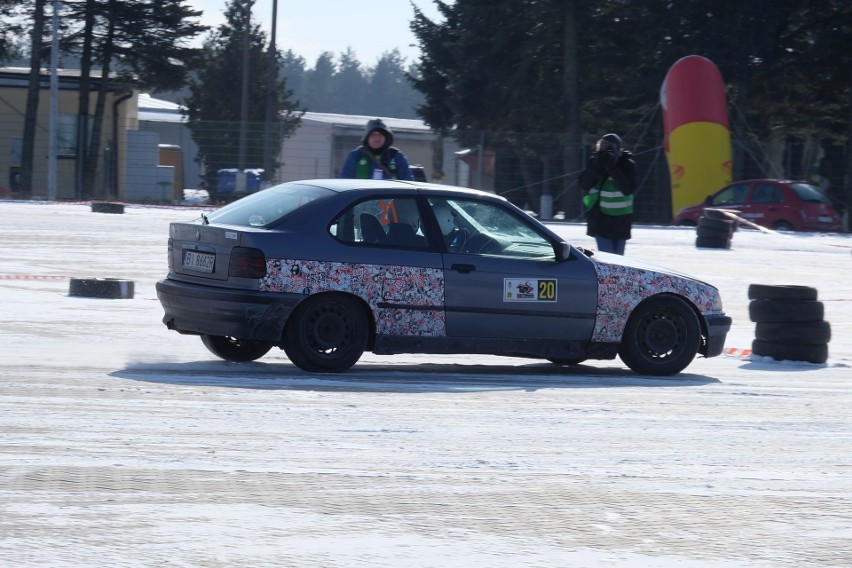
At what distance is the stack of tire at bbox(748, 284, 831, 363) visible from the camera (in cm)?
1076

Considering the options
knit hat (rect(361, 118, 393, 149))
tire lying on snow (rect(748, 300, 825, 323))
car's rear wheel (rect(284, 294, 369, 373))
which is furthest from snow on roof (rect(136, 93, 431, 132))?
car's rear wheel (rect(284, 294, 369, 373))

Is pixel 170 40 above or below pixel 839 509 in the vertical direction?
above

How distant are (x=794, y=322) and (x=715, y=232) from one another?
43.7 feet

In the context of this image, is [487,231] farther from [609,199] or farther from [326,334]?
[609,199]

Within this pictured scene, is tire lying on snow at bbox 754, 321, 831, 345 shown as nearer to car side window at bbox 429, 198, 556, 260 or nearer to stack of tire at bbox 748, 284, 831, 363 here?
stack of tire at bbox 748, 284, 831, 363

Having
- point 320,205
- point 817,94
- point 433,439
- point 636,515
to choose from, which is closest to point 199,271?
point 320,205

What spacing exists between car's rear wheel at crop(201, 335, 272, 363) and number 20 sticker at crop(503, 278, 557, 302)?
1772 mm

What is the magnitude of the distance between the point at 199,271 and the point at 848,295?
35.7ft

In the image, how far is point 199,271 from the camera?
8.99 metres

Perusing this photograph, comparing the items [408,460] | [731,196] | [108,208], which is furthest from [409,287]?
[731,196]

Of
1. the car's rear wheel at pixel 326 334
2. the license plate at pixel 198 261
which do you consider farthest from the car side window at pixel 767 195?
the license plate at pixel 198 261

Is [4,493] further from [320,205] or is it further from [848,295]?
[848,295]

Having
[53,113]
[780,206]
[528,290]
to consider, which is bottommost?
[528,290]

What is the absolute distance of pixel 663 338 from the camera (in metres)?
9.85
